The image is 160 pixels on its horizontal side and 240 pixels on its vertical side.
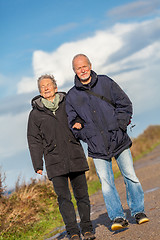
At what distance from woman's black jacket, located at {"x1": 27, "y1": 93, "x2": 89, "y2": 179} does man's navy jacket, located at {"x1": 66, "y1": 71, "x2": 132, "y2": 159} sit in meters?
0.19

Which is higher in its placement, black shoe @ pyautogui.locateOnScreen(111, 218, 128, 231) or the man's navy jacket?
the man's navy jacket

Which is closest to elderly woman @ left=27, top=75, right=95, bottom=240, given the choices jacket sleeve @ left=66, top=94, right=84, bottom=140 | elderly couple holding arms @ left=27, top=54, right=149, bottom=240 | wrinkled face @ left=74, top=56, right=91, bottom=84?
elderly couple holding arms @ left=27, top=54, right=149, bottom=240

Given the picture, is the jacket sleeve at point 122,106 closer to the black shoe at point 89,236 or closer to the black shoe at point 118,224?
the black shoe at point 118,224

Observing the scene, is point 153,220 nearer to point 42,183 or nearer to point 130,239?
point 130,239

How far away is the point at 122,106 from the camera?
654 cm

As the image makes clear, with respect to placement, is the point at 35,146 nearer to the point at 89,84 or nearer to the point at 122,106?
the point at 89,84

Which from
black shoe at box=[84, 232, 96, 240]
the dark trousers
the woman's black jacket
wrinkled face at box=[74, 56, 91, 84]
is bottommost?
black shoe at box=[84, 232, 96, 240]

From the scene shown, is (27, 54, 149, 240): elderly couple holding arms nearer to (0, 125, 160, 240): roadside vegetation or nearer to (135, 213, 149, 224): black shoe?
(135, 213, 149, 224): black shoe

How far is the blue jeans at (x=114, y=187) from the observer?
6.53m

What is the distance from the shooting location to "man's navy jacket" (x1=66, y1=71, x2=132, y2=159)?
6461 millimetres

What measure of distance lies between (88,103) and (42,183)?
690 centimetres

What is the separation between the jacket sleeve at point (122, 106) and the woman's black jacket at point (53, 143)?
29.1 inches

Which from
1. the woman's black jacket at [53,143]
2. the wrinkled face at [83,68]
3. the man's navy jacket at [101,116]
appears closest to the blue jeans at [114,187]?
the man's navy jacket at [101,116]

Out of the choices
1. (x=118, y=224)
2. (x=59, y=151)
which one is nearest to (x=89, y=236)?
(x=118, y=224)
